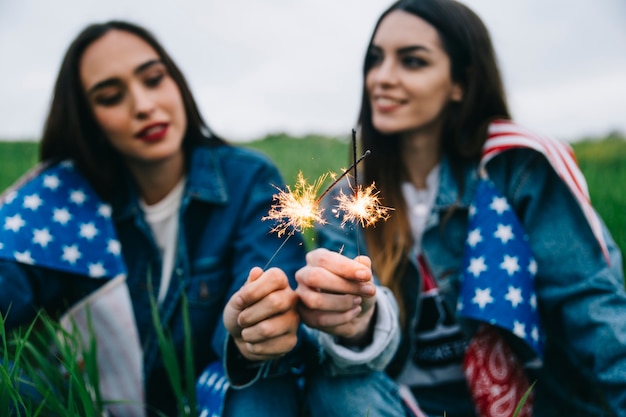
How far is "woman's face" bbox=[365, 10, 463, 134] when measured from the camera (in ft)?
4.94

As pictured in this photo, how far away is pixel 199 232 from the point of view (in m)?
1.71

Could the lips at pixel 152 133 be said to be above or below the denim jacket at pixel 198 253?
above

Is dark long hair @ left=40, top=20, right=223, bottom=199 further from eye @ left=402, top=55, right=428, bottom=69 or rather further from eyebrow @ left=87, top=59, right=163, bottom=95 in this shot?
eye @ left=402, top=55, right=428, bottom=69

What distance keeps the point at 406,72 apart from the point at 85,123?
102cm

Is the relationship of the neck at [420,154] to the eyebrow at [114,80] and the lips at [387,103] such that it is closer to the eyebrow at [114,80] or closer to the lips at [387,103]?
the lips at [387,103]

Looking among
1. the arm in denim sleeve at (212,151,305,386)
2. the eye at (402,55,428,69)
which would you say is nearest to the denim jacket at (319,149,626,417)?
the arm in denim sleeve at (212,151,305,386)

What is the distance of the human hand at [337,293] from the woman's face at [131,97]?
788 millimetres

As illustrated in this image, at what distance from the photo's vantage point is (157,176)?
68.6 inches

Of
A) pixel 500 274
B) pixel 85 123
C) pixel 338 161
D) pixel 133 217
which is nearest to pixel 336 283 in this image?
pixel 500 274

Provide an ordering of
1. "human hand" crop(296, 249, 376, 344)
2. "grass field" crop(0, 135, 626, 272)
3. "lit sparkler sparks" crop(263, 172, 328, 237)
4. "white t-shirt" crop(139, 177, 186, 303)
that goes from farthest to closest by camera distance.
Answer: "grass field" crop(0, 135, 626, 272)
"white t-shirt" crop(139, 177, 186, 303)
"human hand" crop(296, 249, 376, 344)
"lit sparkler sparks" crop(263, 172, 328, 237)

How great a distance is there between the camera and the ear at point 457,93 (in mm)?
1633

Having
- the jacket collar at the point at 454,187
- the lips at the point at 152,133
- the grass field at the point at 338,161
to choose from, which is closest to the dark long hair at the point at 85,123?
the lips at the point at 152,133

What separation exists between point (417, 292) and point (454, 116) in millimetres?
541

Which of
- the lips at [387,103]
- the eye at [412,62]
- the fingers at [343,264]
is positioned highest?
the eye at [412,62]
